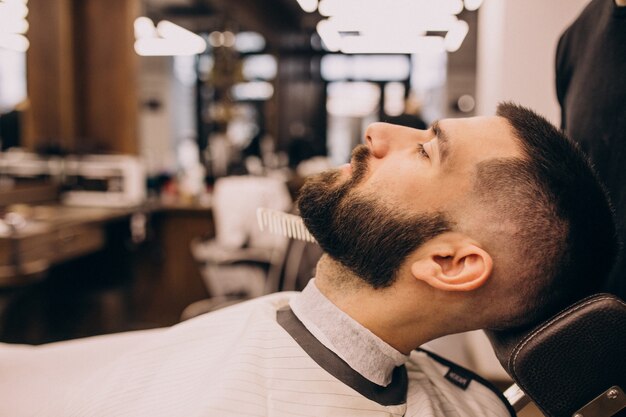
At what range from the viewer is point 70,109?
4.54m

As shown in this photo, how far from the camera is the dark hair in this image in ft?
3.08

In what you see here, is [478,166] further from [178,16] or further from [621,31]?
[178,16]

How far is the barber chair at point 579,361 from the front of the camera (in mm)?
826

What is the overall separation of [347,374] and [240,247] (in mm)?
3116

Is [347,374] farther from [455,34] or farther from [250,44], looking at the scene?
[250,44]

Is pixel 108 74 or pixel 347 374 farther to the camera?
pixel 108 74

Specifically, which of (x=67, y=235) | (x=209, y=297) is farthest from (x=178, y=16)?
(x=67, y=235)

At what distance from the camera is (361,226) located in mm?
1034

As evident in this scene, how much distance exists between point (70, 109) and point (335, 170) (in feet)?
13.5

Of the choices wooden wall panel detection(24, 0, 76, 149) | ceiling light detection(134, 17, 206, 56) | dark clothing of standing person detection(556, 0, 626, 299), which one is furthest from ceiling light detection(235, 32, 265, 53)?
dark clothing of standing person detection(556, 0, 626, 299)

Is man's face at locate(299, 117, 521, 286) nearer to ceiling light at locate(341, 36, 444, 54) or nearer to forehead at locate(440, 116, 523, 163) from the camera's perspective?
forehead at locate(440, 116, 523, 163)

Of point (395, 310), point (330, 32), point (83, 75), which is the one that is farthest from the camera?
point (330, 32)

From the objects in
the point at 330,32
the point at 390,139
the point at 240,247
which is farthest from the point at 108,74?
the point at 390,139

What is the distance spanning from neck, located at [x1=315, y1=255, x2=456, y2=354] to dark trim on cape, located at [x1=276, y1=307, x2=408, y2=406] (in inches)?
3.2
